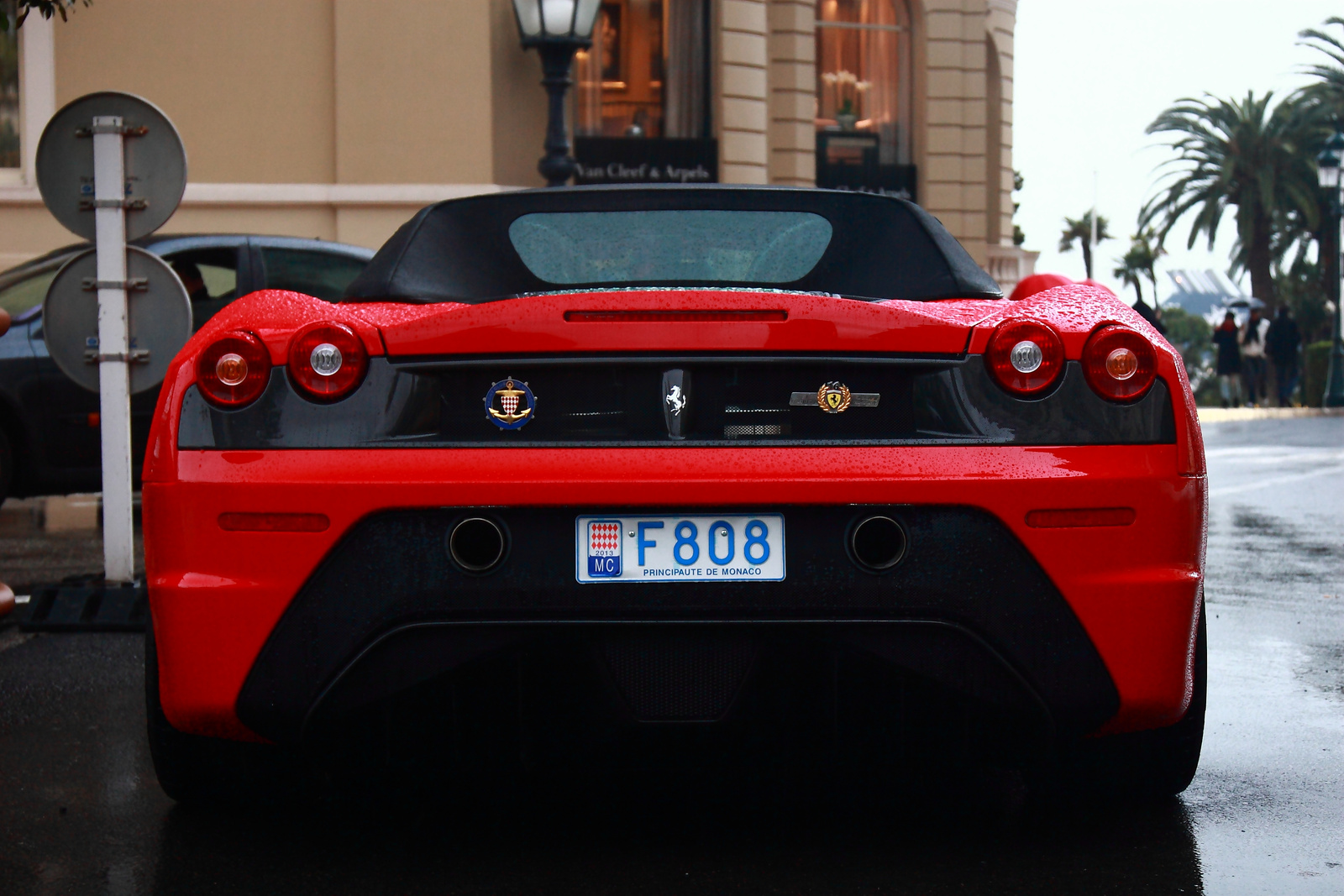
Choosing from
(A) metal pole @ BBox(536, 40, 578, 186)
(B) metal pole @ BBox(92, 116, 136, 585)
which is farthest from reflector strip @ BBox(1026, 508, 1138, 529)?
(A) metal pole @ BBox(536, 40, 578, 186)

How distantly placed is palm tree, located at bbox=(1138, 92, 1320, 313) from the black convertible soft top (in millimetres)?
41485

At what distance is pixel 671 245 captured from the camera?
4012 millimetres

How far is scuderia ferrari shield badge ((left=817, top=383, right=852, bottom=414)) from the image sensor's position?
3.11 meters

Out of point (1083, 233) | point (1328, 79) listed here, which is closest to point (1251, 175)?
point (1328, 79)

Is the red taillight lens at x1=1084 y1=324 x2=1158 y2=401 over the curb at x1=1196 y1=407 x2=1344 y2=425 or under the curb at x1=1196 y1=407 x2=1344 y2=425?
over

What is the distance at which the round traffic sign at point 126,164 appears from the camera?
6.36m

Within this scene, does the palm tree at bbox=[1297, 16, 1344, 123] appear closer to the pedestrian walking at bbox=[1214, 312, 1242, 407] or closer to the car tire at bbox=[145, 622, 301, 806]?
the pedestrian walking at bbox=[1214, 312, 1242, 407]

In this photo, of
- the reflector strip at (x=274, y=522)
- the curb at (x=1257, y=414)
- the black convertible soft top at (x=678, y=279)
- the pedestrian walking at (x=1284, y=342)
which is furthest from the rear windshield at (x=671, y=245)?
the pedestrian walking at (x=1284, y=342)

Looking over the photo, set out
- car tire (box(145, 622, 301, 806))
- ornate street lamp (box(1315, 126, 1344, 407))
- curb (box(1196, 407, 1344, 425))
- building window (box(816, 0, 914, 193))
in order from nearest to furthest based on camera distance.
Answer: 1. car tire (box(145, 622, 301, 806))
2. building window (box(816, 0, 914, 193))
3. curb (box(1196, 407, 1344, 425))
4. ornate street lamp (box(1315, 126, 1344, 407))

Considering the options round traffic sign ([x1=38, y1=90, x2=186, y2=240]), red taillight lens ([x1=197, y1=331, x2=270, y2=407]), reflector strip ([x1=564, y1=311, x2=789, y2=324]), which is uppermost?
round traffic sign ([x1=38, y1=90, x2=186, y2=240])

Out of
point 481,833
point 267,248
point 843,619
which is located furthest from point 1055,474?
point 267,248

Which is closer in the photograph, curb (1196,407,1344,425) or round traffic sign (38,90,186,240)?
round traffic sign (38,90,186,240)

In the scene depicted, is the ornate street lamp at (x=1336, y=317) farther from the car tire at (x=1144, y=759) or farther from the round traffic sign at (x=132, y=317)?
the car tire at (x=1144, y=759)

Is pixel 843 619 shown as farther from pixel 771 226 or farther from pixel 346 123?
pixel 346 123
